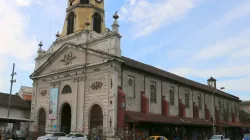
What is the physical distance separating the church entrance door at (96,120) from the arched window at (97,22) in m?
12.1

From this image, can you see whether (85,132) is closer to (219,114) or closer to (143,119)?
(143,119)

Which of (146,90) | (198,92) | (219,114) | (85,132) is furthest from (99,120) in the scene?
(219,114)

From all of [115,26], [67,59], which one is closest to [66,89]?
[67,59]

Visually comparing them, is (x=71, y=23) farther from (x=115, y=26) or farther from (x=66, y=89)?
(x=115, y=26)

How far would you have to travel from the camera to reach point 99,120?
3406 centimetres

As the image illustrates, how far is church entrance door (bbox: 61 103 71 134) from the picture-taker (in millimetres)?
39394

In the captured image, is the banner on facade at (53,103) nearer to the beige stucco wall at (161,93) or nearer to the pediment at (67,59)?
the pediment at (67,59)

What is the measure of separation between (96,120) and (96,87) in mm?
3825

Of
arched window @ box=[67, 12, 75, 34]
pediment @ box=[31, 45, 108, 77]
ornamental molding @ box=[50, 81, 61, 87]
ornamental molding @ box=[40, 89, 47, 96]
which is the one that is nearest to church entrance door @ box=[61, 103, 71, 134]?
ornamental molding @ box=[50, 81, 61, 87]

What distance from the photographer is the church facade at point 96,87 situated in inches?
1328

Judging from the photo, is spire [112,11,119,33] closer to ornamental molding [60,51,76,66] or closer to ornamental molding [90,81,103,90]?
ornamental molding [90,81,103,90]

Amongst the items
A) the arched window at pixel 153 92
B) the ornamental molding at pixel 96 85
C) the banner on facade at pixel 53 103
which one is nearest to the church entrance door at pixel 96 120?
the ornamental molding at pixel 96 85

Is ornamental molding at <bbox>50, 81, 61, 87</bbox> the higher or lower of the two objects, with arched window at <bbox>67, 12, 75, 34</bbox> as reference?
lower

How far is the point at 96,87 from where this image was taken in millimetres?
35062
